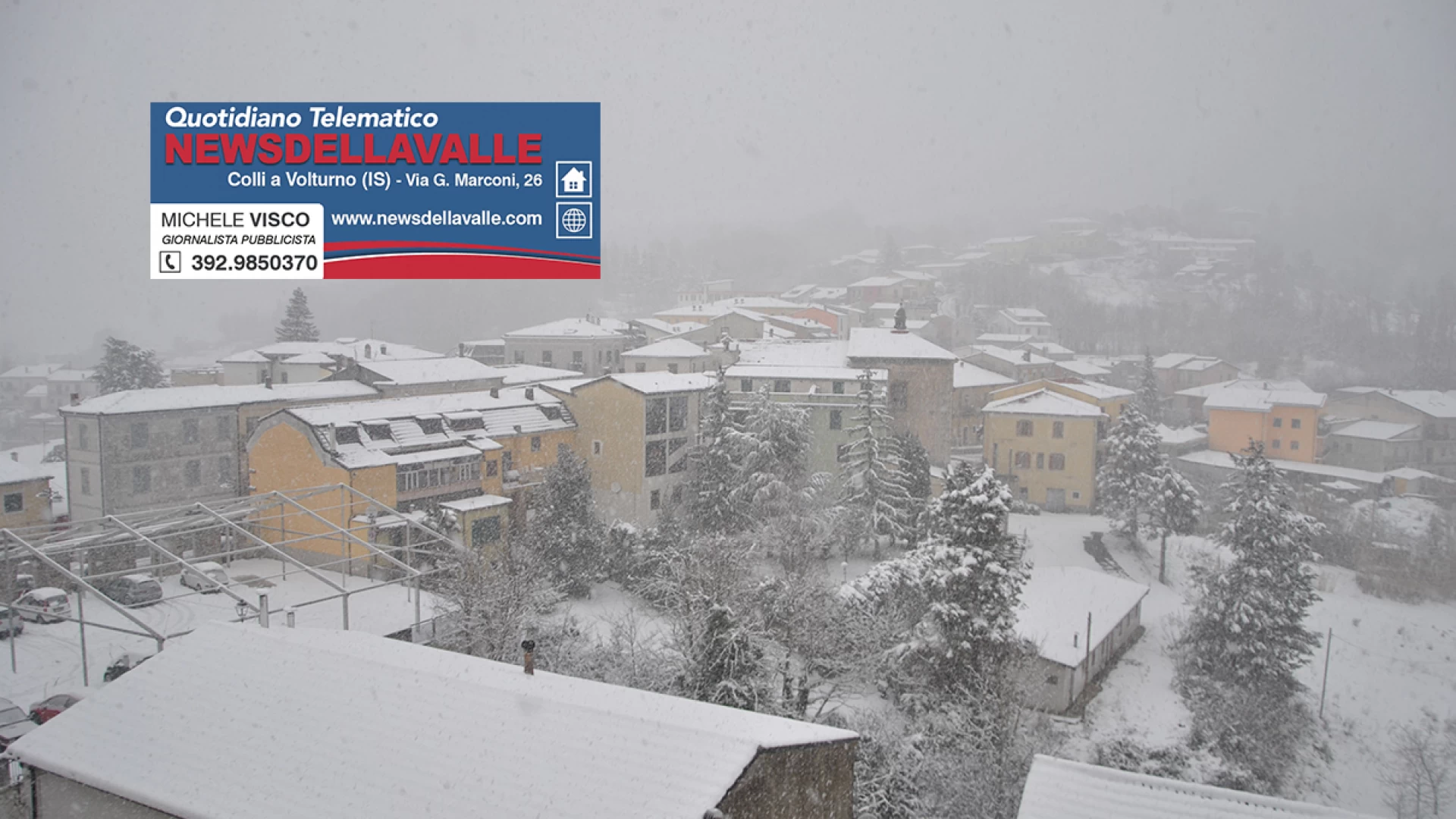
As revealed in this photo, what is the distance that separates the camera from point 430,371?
2212 centimetres

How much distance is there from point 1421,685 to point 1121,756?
32.5 ft

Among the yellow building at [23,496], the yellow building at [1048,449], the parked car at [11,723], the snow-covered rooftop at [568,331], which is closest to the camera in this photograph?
the parked car at [11,723]

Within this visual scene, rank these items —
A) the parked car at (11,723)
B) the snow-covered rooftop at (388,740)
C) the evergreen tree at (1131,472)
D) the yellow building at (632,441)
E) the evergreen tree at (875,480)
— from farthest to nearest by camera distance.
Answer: the evergreen tree at (1131,472) → the yellow building at (632,441) → the evergreen tree at (875,480) → the parked car at (11,723) → the snow-covered rooftop at (388,740)

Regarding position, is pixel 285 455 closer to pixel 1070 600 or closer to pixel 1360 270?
pixel 1070 600

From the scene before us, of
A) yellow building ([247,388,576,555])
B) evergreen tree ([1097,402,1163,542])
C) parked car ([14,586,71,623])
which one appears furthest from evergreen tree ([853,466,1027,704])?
parked car ([14,586,71,623])

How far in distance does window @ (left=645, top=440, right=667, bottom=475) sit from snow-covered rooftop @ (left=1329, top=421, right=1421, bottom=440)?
958 inches

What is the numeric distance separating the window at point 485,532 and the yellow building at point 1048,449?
14.3m

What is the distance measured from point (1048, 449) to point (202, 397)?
2115cm

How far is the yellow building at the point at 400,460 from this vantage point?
14.7 m

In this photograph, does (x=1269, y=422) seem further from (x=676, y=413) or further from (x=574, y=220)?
(x=574, y=220)

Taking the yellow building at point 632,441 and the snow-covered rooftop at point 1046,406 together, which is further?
the snow-covered rooftop at point 1046,406

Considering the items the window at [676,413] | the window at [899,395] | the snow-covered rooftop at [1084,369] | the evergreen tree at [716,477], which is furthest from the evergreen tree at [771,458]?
the snow-covered rooftop at [1084,369]

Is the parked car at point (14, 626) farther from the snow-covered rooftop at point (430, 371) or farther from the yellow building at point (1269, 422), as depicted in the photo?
the yellow building at point (1269, 422)

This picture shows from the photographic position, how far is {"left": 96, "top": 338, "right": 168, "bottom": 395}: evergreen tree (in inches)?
1011
